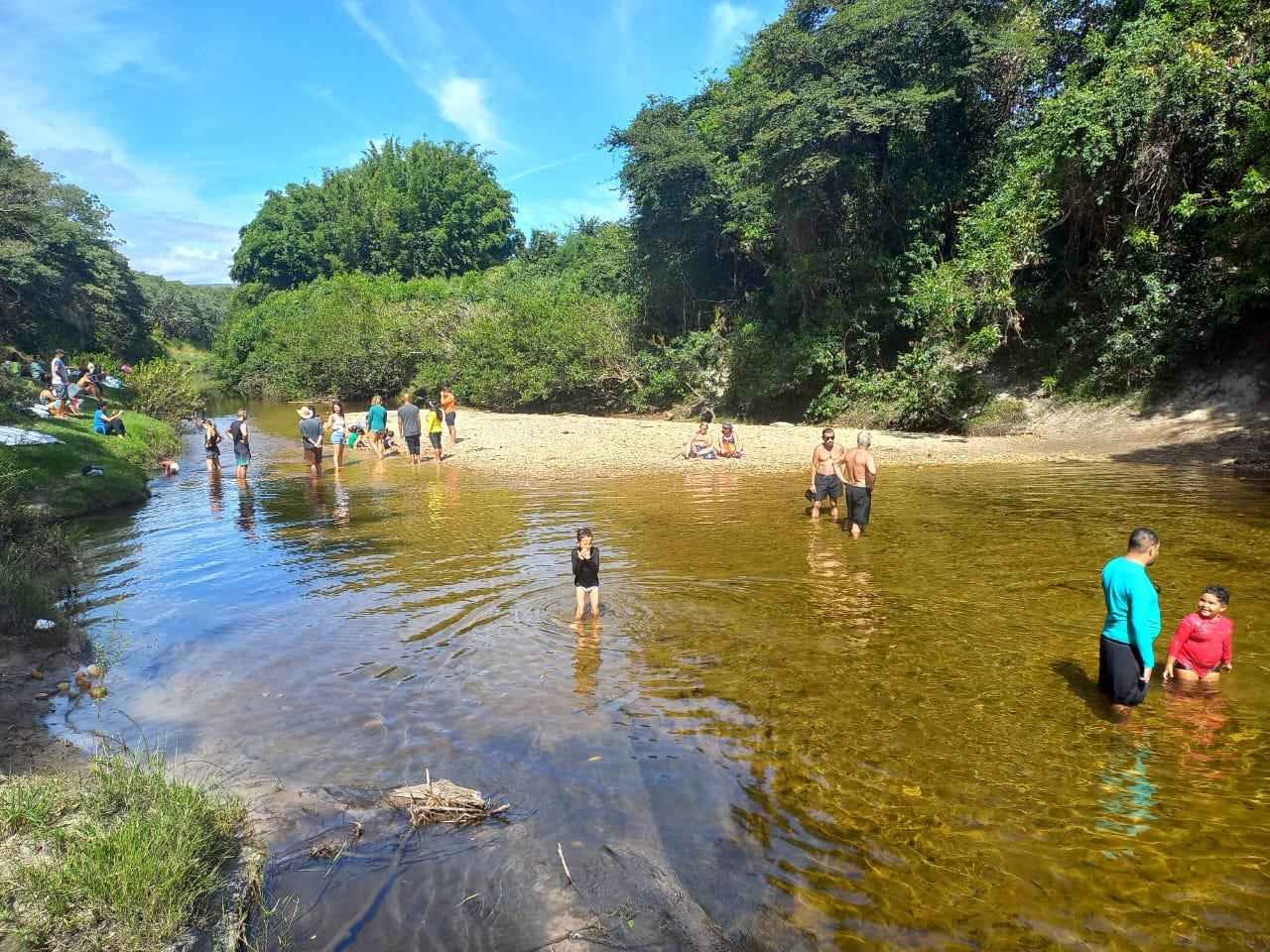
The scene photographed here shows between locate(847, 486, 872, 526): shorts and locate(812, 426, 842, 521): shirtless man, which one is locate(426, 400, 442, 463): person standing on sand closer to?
locate(812, 426, 842, 521): shirtless man

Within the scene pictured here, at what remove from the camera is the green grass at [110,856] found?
10.9ft

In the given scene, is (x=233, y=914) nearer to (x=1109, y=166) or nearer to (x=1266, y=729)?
(x=1266, y=729)

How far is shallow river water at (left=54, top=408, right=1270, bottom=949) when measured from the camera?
161 inches

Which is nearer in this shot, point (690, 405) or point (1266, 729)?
point (1266, 729)

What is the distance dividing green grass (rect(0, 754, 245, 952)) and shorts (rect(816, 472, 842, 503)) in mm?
10352

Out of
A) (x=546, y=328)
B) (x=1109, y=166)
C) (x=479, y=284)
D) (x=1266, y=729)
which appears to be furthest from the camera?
(x=479, y=284)

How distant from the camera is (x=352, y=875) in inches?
169

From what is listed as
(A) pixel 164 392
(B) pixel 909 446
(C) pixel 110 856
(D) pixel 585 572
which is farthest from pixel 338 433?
(C) pixel 110 856

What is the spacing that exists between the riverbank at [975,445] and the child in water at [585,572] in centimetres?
1060

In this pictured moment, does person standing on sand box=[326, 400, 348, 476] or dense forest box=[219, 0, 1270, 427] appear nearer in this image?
dense forest box=[219, 0, 1270, 427]

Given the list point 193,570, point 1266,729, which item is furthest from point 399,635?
point 1266,729

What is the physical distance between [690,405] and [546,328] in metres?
8.08

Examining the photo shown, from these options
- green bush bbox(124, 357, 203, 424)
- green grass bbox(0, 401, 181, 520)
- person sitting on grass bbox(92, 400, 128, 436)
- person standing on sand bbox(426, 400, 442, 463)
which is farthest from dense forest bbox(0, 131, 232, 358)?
person standing on sand bbox(426, 400, 442, 463)

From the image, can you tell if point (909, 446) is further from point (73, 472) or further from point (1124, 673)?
point (73, 472)
